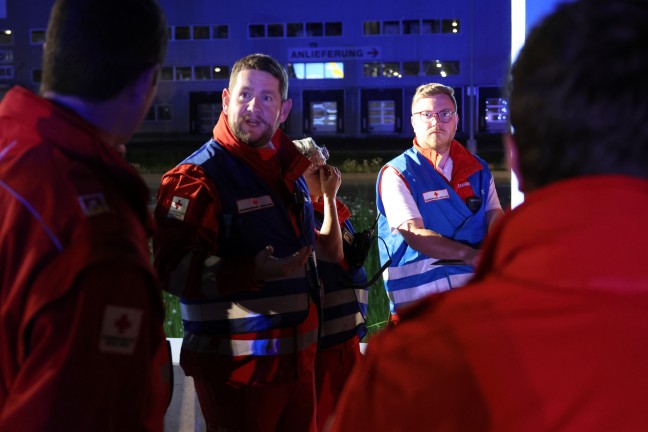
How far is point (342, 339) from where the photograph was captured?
373cm

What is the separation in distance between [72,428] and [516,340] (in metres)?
0.80

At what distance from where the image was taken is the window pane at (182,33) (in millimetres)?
33344

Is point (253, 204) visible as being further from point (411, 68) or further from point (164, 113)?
point (164, 113)

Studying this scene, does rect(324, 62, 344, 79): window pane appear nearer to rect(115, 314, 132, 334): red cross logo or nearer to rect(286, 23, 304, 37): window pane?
rect(286, 23, 304, 37): window pane

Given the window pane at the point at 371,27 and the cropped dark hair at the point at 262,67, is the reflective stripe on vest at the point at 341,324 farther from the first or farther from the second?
the window pane at the point at 371,27

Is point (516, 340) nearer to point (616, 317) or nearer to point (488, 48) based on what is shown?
point (616, 317)

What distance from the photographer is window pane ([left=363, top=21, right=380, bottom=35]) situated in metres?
36.7

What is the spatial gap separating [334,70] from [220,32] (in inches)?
264

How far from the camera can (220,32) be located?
3266cm

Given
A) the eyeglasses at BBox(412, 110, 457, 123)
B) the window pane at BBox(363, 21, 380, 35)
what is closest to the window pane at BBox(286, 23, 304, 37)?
the window pane at BBox(363, 21, 380, 35)

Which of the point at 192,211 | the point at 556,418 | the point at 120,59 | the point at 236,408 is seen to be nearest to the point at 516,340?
the point at 556,418

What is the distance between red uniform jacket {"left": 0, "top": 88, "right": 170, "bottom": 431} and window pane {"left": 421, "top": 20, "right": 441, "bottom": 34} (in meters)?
35.4

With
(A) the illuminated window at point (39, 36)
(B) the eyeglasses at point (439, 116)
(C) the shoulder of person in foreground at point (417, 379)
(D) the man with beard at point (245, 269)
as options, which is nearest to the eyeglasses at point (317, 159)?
(B) the eyeglasses at point (439, 116)

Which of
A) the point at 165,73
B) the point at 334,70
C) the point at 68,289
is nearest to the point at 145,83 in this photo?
the point at 68,289
